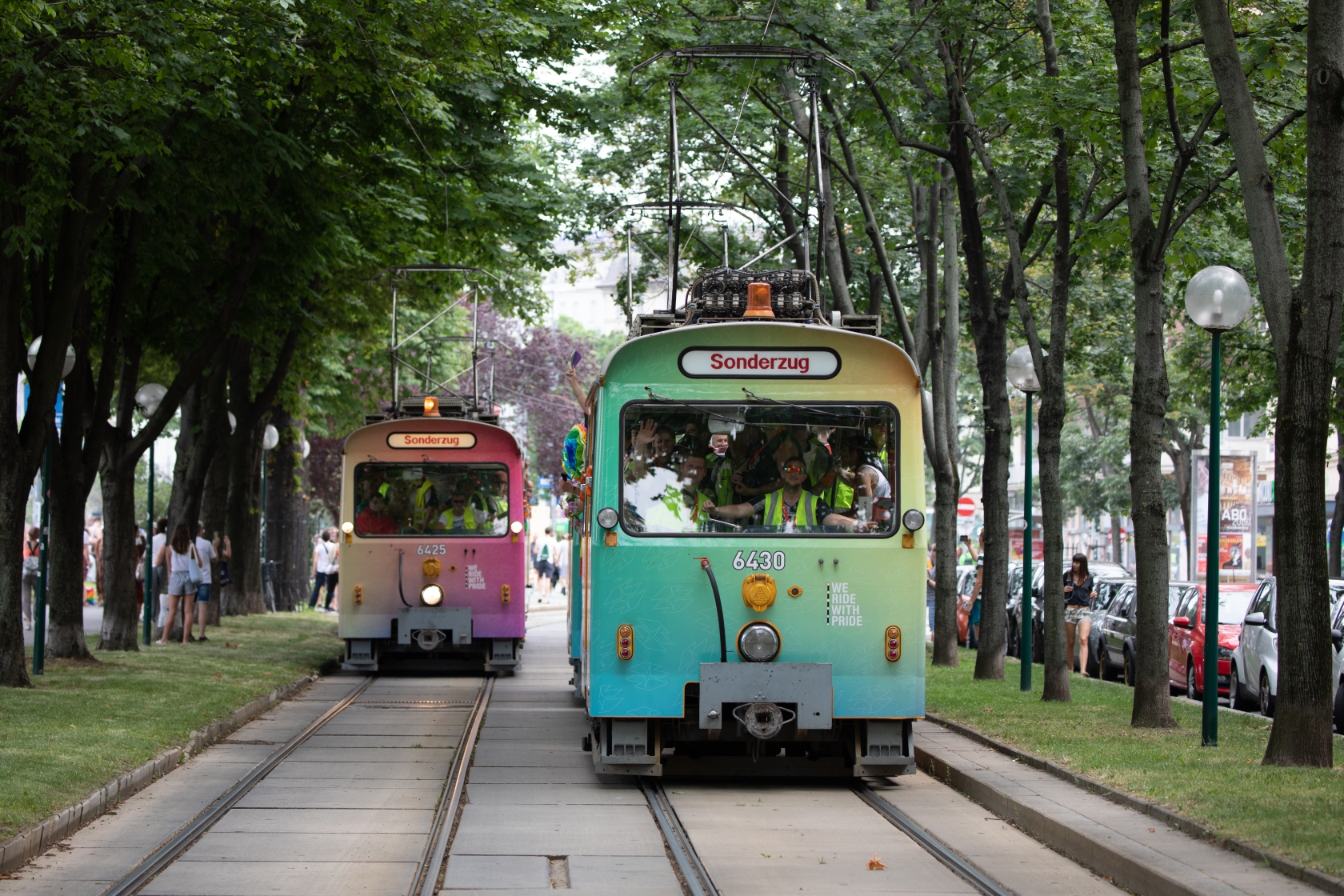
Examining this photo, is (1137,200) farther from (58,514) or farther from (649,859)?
(58,514)

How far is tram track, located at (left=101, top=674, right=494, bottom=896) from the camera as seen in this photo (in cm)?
812

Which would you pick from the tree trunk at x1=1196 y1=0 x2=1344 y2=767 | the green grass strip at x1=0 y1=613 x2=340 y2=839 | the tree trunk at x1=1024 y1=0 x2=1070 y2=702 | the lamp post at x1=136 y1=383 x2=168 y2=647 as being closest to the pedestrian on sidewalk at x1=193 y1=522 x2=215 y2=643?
the green grass strip at x1=0 y1=613 x2=340 y2=839

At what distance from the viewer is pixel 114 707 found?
47.8 feet

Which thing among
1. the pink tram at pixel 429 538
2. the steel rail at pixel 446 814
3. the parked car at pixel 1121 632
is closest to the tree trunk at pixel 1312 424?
Result: the steel rail at pixel 446 814

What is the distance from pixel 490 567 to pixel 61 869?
13.2 metres

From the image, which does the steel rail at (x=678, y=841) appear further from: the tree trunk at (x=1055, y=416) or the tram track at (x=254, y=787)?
the tree trunk at (x=1055, y=416)

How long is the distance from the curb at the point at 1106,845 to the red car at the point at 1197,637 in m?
8.05

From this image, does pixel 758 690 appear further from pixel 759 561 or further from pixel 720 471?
pixel 720 471

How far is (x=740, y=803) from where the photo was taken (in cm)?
1101

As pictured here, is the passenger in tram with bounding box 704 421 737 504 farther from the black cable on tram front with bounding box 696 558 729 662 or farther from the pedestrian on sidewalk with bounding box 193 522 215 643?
the pedestrian on sidewalk with bounding box 193 522 215 643

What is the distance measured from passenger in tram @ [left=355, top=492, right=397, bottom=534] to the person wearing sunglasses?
10774 mm

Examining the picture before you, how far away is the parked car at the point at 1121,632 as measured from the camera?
2255 cm

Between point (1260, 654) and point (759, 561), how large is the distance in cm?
919

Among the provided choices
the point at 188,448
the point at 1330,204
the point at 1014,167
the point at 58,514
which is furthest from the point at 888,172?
the point at 1330,204
